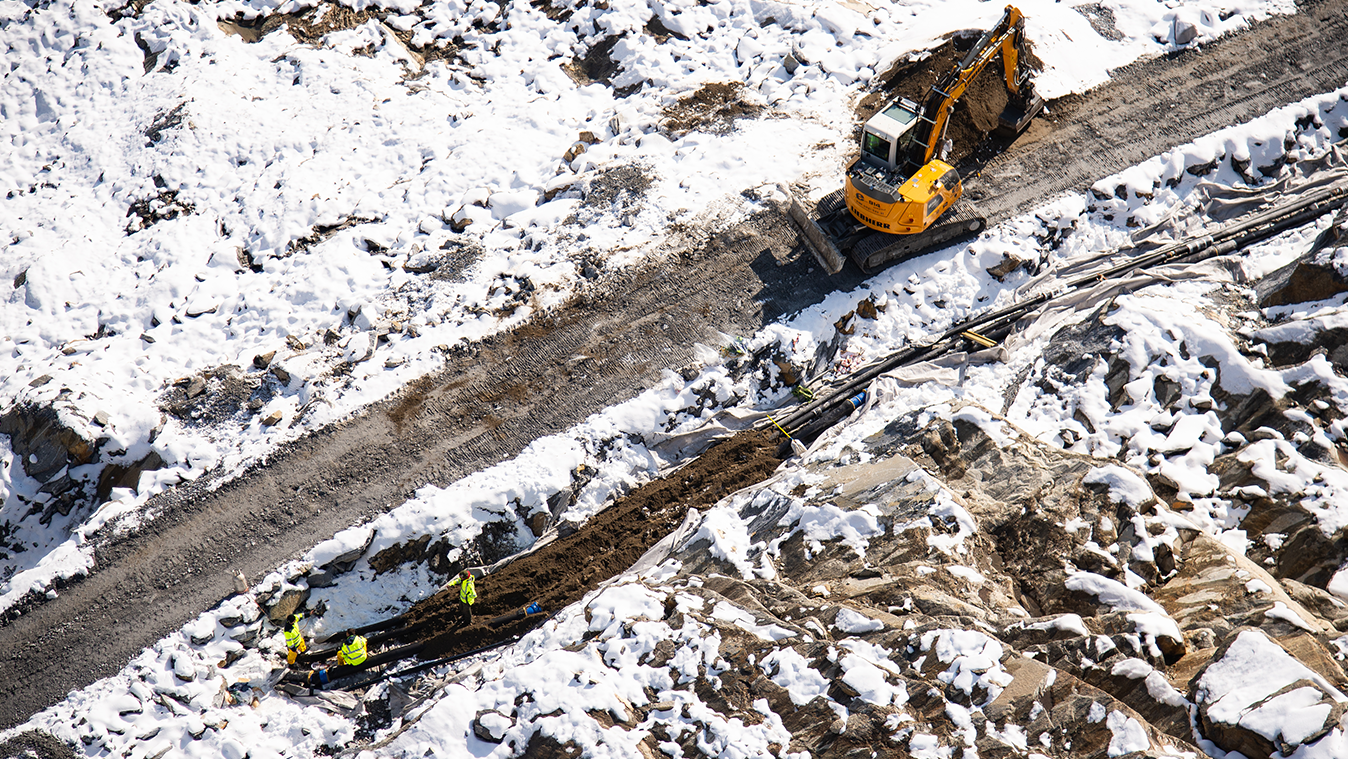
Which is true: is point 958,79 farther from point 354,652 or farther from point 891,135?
point 354,652

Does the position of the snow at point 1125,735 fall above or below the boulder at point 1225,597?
above

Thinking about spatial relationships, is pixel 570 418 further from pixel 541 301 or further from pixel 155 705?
pixel 155 705

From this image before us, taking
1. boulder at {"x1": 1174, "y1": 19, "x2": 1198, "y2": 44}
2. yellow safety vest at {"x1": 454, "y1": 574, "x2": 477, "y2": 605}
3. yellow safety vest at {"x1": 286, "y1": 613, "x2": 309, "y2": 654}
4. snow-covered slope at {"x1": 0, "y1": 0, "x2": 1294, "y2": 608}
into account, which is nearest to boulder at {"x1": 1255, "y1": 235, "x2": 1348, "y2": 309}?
snow-covered slope at {"x1": 0, "y1": 0, "x2": 1294, "y2": 608}

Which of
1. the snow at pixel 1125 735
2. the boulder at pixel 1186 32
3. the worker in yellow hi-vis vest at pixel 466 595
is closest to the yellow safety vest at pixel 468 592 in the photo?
the worker in yellow hi-vis vest at pixel 466 595

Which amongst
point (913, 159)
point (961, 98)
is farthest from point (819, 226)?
point (961, 98)

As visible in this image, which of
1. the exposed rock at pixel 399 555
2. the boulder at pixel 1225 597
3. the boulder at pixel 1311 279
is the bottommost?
the exposed rock at pixel 399 555

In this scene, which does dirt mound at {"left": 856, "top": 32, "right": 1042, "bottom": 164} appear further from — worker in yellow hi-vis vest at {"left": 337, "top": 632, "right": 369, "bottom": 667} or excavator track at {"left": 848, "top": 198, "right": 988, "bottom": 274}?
worker in yellow hi-vis vest at {"left": 337, "top": 632, "right": 369, "bottom": 667}

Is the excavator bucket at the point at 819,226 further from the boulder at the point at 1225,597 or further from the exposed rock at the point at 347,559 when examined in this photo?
the exposed rock at the point at 347,559
